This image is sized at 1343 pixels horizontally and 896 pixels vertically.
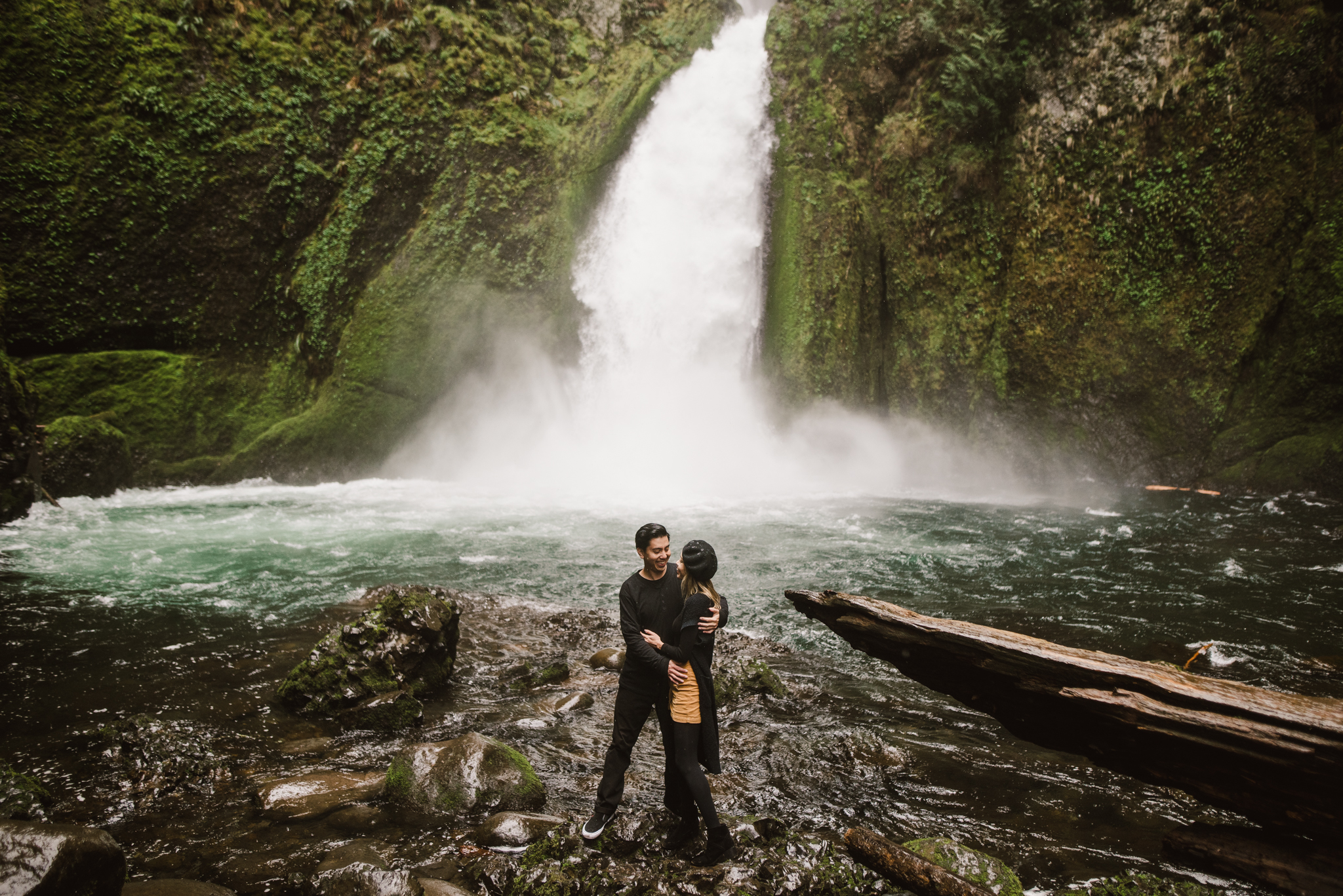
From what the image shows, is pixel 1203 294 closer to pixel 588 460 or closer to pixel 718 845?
pixel 588 460

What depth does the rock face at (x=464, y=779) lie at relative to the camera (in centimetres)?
364

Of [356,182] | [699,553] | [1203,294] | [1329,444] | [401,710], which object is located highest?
[356,182]

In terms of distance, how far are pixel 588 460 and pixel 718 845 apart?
15181 mm

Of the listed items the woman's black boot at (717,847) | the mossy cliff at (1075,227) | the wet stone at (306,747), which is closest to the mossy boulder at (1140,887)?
Result: the woman's black boot at (717,847)

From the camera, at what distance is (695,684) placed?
3.39m

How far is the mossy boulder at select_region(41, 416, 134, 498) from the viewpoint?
12211mm

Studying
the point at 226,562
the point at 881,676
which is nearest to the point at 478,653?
the point at 881,676

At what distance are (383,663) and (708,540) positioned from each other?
648cm

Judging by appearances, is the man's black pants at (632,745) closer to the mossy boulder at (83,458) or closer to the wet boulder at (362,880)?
the wet boulder at (362,880)

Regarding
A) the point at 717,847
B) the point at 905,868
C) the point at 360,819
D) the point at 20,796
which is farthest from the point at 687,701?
the point at 20,796

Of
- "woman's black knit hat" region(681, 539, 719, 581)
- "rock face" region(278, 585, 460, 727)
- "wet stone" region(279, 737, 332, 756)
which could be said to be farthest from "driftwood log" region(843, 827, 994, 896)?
"wet stone" region(279, 737, 332, 756)

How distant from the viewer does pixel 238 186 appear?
51.1ft

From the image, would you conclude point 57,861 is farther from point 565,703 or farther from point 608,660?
point 608,660

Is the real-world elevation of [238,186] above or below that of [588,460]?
above
